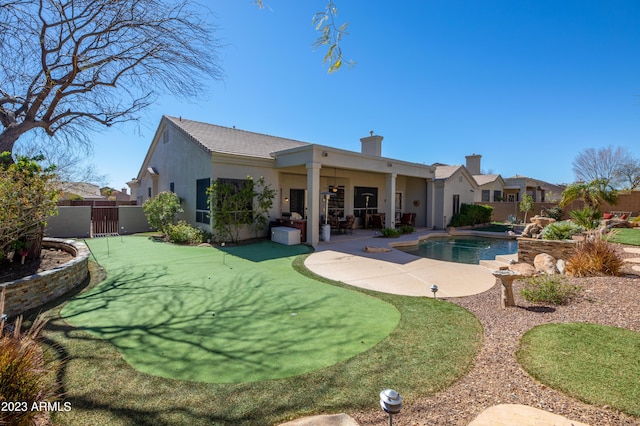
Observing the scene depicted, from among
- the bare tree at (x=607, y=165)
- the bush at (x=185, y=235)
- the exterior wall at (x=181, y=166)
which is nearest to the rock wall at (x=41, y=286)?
the bush at (x=185, y=235)

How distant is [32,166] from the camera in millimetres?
6625

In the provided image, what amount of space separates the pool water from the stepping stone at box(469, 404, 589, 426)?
8.86 m

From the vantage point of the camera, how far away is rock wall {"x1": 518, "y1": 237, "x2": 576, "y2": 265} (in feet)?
26.4

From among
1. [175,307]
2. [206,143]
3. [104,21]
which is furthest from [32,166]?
[206,143]

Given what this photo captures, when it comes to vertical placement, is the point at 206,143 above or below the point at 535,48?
below

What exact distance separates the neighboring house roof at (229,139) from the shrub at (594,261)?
11.1m

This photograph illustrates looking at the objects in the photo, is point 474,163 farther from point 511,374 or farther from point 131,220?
→ point 511,374

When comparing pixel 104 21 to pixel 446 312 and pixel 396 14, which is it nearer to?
pixel 396 14

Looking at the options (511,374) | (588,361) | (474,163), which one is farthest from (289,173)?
A: (474,163)

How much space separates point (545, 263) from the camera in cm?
770

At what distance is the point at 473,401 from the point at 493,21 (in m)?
10.8

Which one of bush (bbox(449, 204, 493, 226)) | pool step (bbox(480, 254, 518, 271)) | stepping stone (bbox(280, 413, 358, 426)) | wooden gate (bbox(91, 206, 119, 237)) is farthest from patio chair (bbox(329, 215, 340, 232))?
stepping stone (bbox(280, 413, 358, 426))

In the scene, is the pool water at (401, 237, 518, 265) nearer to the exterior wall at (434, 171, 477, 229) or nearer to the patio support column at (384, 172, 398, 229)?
the patio support column at (384, 172, 398, 229)

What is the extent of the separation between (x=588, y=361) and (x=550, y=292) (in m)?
2.34
